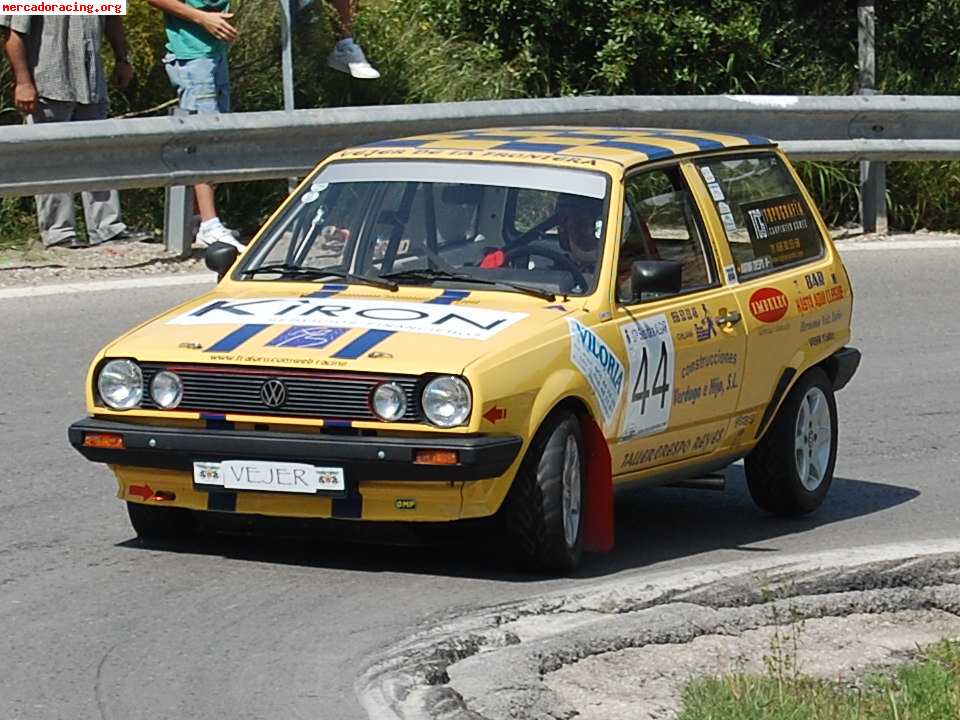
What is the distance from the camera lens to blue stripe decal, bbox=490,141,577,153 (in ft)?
27.9

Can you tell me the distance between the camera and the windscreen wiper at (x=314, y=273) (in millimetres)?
7977

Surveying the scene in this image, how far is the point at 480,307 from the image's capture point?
301 inches

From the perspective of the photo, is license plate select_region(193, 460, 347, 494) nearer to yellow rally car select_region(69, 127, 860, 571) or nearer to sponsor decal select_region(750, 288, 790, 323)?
yellow rally car select_region(69, 127, 860, 571)

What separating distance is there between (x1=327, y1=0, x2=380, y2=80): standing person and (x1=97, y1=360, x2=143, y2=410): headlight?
8.33 meters

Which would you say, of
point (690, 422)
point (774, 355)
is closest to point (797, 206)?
point (774, 355)

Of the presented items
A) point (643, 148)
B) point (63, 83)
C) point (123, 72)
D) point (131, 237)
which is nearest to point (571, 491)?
point (643, 148)

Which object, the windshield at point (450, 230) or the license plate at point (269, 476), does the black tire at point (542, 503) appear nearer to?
the license plate at point (269, 476)

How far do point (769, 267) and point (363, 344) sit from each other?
2.37 meters

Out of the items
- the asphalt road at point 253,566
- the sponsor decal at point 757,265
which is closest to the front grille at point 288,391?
the asphalt road at point 253,566

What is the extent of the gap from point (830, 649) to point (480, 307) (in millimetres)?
1794

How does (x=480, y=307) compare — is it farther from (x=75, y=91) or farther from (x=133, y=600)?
(x=75, y=91)

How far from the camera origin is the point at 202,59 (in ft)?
45.1

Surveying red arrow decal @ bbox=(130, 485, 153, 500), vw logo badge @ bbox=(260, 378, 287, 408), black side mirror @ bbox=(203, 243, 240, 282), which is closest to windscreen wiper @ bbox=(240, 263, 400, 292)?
black side mirror @ bbox=(203, 243, 240, 282)

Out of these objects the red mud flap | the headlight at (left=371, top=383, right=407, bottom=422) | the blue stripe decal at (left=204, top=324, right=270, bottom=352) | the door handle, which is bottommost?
the red mud flap
